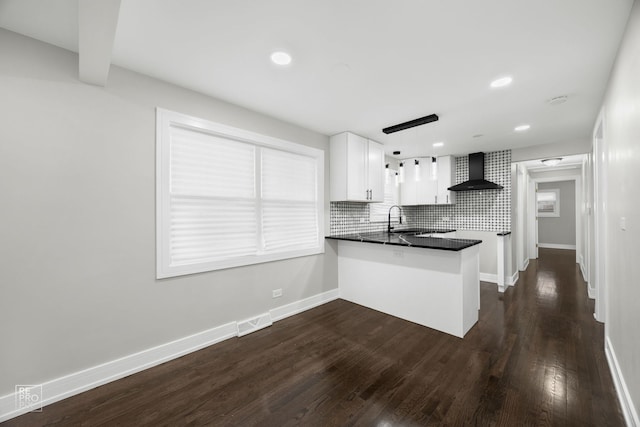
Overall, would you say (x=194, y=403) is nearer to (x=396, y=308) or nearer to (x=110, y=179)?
(x=110, y=179)

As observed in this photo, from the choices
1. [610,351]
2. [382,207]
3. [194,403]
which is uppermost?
[382,207]

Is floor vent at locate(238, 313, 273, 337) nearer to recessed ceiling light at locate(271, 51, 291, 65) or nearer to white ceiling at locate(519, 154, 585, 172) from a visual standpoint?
recessed ceiling light at locate(271, 51, 291, 65)

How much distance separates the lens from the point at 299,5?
144 cm

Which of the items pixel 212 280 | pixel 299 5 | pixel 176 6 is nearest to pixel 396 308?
pixel 212 280

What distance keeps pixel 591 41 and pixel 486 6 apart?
0.96 meters

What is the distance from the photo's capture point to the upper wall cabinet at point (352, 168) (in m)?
3.69

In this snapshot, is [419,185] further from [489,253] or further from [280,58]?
[280,58]

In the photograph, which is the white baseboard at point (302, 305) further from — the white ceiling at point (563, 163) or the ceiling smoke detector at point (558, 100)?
the white ceiling at point (563, 163)

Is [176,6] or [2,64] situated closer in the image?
[176,6]

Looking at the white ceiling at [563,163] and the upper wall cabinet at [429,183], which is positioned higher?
the white ceiling at [563,163]

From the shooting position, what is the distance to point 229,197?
2.75m

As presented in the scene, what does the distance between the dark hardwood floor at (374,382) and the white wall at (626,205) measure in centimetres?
39

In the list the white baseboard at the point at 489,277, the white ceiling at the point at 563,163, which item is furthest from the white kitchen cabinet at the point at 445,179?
the white baseboard at the point at 489,277
